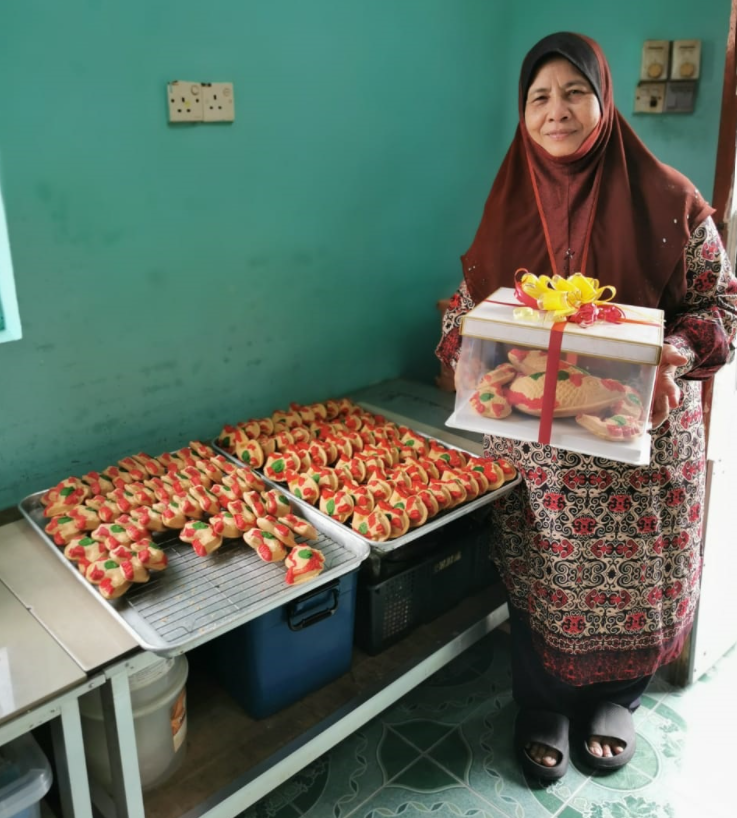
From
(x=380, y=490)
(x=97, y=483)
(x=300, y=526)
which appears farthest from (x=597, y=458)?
(x=97, y=483)

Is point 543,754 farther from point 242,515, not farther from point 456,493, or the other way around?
point 242,515

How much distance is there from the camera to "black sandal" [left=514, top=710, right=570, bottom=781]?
1895 millimetres

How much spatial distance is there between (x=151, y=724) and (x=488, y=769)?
866 millimetres

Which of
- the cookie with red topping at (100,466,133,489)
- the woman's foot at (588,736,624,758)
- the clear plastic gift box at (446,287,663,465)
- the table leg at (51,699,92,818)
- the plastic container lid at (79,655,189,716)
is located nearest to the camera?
the table leg at (51,699,92,818)

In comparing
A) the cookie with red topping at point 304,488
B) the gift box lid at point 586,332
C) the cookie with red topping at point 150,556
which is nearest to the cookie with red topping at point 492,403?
the gift box lid at point 586,332

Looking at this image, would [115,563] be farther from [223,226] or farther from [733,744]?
[733,744]

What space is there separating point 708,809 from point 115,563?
1484 mm

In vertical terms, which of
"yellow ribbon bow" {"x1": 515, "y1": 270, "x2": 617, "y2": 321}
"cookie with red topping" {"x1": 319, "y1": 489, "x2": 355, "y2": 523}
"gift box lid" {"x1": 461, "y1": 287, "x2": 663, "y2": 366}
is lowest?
"cookie with red topping" {"x1": 319, "y1": 489, "x2": 355, "y2": 523}

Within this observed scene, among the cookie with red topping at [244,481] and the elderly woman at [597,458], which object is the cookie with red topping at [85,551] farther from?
the elderly woman at [597,458]

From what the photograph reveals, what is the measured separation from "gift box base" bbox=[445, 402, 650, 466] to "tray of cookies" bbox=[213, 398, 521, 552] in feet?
0.97

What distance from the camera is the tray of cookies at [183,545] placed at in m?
1.45

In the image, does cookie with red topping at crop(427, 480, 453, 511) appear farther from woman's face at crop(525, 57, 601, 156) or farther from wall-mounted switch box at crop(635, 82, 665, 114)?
wall-mounted switch box at crop(635, 82, 665, 114)

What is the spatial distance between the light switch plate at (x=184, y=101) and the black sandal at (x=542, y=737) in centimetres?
173

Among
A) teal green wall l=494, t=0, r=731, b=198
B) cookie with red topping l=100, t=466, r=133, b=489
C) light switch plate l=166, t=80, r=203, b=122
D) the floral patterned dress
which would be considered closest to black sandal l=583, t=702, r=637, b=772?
the floral patterned dress
